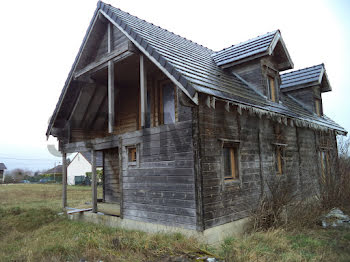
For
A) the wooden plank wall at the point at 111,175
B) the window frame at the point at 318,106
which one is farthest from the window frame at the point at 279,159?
the wooden plank wall at the point at 111,175

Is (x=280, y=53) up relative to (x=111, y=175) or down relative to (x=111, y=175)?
up

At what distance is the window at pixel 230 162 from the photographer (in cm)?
748

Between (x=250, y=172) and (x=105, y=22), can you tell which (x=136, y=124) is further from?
(x=250, y=172)

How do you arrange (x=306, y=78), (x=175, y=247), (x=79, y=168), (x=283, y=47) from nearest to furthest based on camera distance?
(x=175, y=247) → (x=283, y=47) → (x=306, y=78) → (x=79, y=168)

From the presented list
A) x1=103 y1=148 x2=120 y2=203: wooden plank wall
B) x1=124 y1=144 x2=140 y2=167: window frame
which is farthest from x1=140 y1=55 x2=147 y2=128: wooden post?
x1=103 y1=148 x2=120 y2=203: wooden plank wall

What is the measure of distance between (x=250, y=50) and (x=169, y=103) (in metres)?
3.89

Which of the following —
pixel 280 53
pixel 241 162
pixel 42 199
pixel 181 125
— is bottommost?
pixel 42 199

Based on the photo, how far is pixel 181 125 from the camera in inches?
265

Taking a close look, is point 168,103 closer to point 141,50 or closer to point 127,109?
point 141,50

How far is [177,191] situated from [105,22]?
6.50 meters

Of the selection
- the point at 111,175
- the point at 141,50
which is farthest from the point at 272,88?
the point at 111,175

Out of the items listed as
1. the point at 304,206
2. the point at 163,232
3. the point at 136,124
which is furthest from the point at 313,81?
the point at 163,232

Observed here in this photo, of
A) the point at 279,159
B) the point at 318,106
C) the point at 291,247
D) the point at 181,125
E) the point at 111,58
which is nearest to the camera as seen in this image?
the point at 291,247

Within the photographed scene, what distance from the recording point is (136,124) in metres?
10.2
